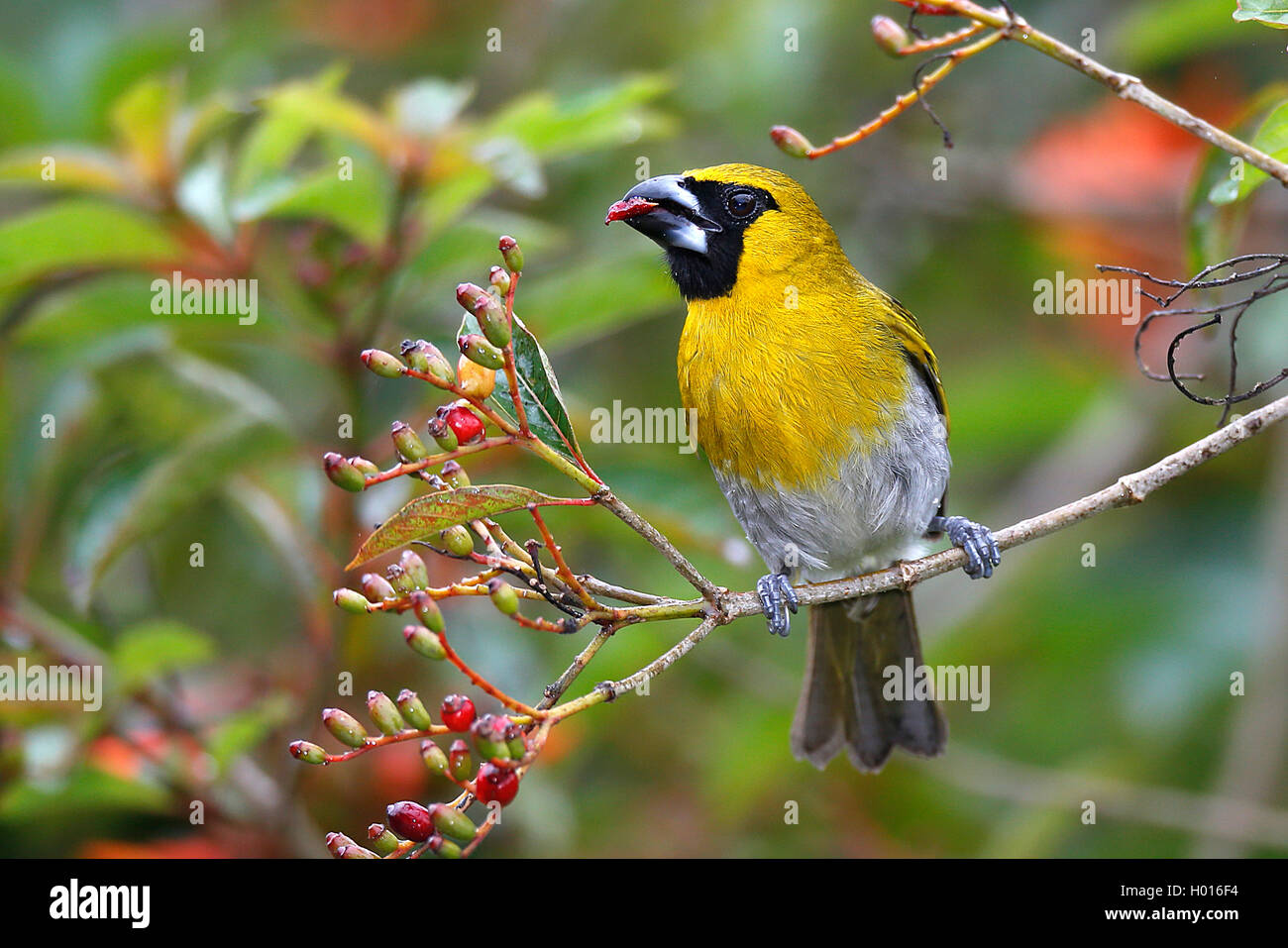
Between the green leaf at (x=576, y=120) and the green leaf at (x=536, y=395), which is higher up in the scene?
the green leaf at (x=576, y=120)

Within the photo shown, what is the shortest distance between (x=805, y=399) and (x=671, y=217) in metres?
0.52

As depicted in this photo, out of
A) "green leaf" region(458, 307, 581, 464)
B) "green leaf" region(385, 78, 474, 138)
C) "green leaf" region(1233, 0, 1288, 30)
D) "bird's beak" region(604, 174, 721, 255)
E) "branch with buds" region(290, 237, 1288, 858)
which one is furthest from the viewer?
"green leaf" region(385, 78, 474, 138)

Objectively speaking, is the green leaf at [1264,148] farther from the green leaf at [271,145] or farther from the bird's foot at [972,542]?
the green leaf at [271,145]

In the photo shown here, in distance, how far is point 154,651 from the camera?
3008 millimetres

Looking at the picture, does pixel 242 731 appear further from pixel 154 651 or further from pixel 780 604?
pixel 780 604

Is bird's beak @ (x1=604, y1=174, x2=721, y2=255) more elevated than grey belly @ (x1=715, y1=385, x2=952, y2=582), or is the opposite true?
bird's beak @ (x1=604, y1=174, x2=721, y2=255)

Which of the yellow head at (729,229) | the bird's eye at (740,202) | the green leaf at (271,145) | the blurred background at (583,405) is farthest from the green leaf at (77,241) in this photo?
the bird's eye at (740,202)

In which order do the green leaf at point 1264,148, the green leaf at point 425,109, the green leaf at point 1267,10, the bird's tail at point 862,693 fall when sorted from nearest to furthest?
the green leaf at point 1267,10 < the green leaf at point 1264,148 < the green leaf at point 425,109 < the bird's tail at point 862,693

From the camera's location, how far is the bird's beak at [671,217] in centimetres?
289

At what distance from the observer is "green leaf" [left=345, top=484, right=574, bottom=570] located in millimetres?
1654

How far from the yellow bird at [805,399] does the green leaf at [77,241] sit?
1.23 metres

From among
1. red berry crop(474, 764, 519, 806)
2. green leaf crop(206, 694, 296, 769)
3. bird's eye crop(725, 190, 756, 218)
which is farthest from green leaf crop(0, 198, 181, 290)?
red berry crop(474, 764, 519, 806)

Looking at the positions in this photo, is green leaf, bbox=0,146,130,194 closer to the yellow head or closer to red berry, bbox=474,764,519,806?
the yellow head
